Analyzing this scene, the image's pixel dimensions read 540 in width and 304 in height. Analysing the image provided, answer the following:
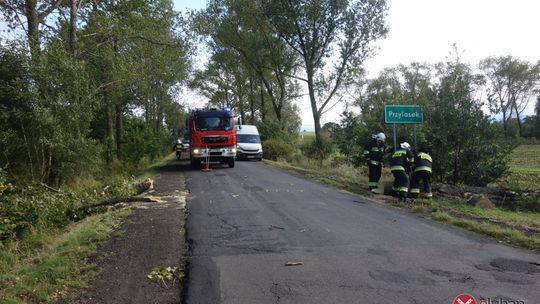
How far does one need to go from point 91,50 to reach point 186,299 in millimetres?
15941

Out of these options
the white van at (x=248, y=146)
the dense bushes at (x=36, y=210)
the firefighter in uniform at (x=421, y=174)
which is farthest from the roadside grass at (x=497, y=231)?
the white van at (x=248, y=146)

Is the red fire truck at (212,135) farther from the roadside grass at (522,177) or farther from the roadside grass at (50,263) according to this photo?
the roadside grass at (522,177)

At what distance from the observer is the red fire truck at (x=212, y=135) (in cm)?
1997

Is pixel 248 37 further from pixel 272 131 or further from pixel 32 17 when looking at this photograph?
pixel 32 17

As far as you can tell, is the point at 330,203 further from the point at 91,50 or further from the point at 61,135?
the point at 91,50

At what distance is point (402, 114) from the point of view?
13.6 metres

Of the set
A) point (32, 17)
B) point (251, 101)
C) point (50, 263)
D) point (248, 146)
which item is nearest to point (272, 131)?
point (248, 146)

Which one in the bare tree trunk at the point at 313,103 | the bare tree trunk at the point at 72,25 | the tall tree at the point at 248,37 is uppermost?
the tall tree at the point at 248,37

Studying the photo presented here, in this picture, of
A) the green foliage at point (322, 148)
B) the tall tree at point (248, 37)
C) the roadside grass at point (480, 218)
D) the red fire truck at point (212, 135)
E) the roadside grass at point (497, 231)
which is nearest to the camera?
the roadside grass at point (497, 231)

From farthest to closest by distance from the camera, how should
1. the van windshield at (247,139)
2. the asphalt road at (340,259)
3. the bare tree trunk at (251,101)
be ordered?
the bare tree trunk at (251,101) < the van windshield at (247,139) < the asphalt road at (340,259)

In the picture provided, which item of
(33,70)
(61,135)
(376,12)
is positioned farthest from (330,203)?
(376,12)

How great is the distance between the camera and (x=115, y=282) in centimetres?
536

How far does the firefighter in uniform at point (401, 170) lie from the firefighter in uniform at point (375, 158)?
1138 mm

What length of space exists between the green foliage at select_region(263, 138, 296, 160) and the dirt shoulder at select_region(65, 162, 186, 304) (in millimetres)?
20125
